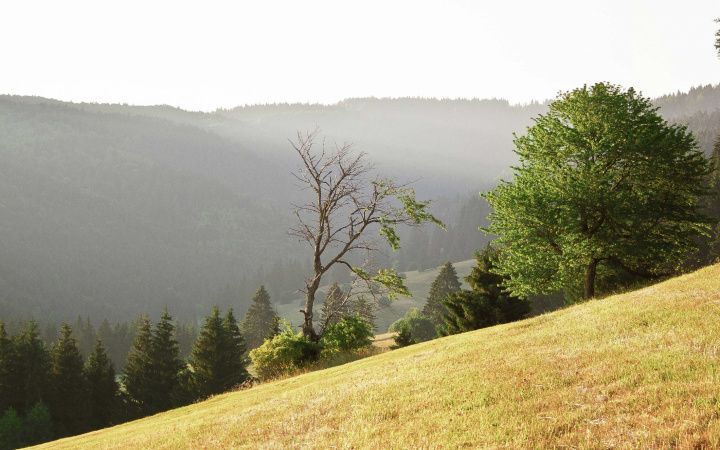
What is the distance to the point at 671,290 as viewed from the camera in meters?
20.0

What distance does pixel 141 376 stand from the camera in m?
71.3

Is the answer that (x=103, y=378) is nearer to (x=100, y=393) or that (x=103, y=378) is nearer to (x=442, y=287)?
(x=100, y=393)

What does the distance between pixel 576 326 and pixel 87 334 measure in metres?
142

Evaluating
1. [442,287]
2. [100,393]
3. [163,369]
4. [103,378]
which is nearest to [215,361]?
[163,369]

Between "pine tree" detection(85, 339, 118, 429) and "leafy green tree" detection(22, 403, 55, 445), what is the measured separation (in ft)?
21.0

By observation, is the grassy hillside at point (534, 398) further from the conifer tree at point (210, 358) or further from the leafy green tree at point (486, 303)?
the conifer tree at point (210, 358)

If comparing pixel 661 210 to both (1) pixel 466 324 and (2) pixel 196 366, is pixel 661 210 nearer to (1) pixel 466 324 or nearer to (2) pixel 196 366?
(1) pixel 466 324

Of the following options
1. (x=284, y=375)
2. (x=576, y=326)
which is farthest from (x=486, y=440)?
(x=284, y=375)

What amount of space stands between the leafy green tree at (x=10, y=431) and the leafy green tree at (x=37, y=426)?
2.76 ft

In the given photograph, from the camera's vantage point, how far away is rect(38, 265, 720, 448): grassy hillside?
8.20 meters

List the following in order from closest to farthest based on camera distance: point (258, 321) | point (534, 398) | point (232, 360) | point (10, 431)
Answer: point (534, 398), point (10, 431), point (232, 360), point (258, 321)

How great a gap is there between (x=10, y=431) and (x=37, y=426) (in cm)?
309

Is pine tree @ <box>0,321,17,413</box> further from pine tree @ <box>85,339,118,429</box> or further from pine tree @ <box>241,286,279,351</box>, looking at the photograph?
pine tree @ <box>241,286,279,351</box>

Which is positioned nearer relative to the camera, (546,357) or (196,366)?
(546,357)
